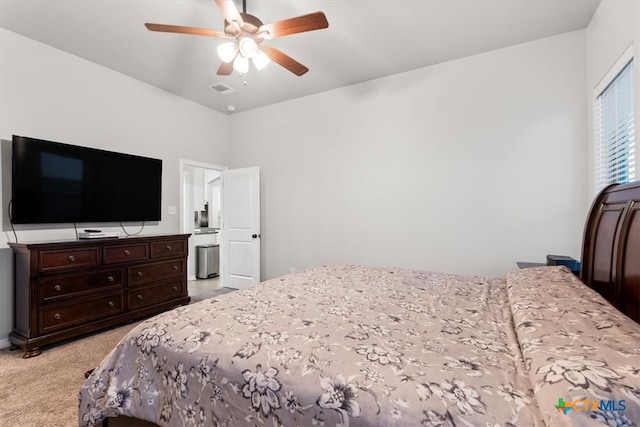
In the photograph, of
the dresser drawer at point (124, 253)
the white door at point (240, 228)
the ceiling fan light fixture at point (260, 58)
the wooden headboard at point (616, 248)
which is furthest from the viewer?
the white door at point (240, 228)

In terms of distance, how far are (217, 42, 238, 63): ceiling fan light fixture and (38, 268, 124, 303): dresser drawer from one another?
7.96 ft

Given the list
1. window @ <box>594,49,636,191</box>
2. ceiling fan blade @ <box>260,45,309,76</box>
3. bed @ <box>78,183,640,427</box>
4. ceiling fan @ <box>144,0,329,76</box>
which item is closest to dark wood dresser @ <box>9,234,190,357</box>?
bed @ <box>78,183,640,427</box>

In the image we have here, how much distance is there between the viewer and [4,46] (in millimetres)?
2684

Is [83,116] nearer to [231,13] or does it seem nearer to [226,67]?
[226,67]

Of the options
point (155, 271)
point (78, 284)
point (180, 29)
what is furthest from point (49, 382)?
point (180, 29)

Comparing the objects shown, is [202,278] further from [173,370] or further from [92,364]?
[173,370]

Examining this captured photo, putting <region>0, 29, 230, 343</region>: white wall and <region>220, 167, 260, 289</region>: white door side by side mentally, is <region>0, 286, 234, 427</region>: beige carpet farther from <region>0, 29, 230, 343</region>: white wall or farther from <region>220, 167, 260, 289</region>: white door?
<region>220, 167, 260, 289</region>: white door

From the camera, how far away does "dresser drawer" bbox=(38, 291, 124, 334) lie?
259cm

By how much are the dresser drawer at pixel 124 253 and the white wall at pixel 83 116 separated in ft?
1.65

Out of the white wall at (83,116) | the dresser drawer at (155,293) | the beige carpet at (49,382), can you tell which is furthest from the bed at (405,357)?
the white wall at (83,116)

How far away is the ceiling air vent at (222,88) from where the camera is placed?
3877 mm

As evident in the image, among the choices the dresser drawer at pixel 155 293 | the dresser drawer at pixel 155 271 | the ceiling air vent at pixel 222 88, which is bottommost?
the dresser drawer at pixel 155 293

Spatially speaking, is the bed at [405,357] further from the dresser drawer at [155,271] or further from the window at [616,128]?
the dresser drawer at [155,271]

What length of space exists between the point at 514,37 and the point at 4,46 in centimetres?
484
